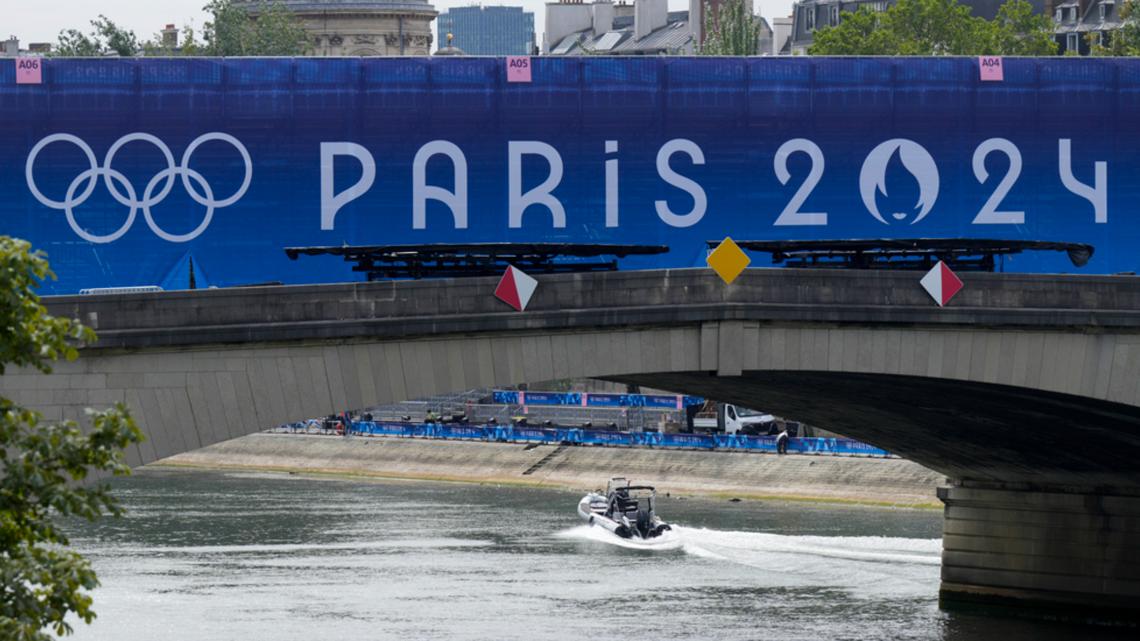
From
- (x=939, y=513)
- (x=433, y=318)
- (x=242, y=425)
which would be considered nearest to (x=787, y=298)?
(x=433, y=318)

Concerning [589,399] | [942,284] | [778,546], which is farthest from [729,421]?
[942,284]

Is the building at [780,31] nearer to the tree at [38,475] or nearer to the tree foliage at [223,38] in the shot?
the tree foliage at [223,38]

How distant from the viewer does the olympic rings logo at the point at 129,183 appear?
122 feet

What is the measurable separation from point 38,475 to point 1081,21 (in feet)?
394

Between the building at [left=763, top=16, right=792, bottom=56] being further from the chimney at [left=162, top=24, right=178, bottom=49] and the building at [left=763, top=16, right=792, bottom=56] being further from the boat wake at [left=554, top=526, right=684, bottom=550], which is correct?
the boat wake at [left=554, top=526, right=684, bottom=550]

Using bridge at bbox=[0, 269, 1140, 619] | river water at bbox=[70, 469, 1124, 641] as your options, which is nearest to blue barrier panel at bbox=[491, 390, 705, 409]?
river water at bbox=[70, 469, 1124, 641]

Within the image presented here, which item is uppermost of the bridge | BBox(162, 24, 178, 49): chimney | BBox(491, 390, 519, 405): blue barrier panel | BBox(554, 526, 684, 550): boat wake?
BBox(162, 24, 178, 49): chimney

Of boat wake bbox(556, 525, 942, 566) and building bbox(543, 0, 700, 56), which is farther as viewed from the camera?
building bbox(543, 0, 700, 56)

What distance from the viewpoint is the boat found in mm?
75625

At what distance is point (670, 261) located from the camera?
39.3 meters

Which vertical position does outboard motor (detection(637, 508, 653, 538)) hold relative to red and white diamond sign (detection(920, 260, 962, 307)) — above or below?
below

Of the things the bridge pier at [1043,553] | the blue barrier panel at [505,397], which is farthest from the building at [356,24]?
the bridge pier at [1043,553]

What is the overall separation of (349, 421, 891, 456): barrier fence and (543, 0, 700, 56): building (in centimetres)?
3871

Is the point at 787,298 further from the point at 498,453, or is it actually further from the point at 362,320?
the point at 498,453
